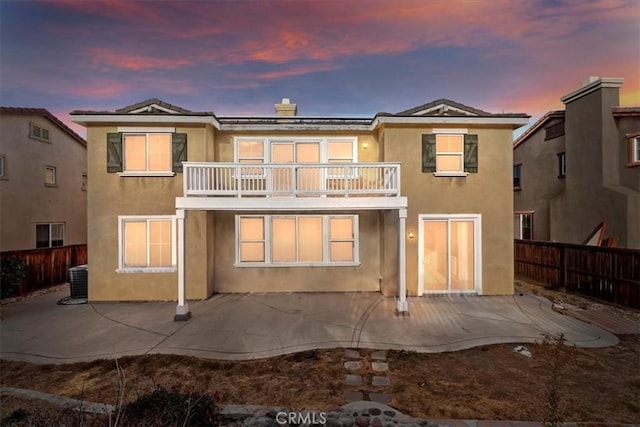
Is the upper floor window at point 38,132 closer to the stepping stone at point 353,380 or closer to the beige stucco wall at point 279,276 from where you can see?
the beige stucco wall at point 279,276

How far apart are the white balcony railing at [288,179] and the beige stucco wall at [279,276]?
1321 millimetres

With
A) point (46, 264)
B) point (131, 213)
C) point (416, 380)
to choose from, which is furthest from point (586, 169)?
point (46, 264)

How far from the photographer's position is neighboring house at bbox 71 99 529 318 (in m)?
9.01

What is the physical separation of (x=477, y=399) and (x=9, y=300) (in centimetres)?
1357

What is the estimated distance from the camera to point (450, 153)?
373 inches

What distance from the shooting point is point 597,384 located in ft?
14.5

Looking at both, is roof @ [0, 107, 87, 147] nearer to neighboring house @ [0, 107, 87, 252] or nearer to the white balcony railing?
neighboring house @ [0, 107, 87, 252]

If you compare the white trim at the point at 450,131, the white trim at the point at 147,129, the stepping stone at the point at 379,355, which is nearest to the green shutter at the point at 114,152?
the white trim at the point at 147,129

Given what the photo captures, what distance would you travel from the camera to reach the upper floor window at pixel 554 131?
14.1 metres

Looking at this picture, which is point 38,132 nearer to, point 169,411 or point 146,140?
point 146,140

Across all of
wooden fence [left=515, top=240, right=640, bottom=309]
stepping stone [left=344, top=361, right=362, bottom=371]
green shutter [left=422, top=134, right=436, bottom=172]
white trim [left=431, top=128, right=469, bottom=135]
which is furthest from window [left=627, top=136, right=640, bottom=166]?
stepping stone [left=344, top=361, right=362, bottom=371]

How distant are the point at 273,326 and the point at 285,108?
8.76 meters

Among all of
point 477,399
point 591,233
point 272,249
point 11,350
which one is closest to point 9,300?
point 11,350

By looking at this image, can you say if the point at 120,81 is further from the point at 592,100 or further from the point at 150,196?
the point at 592,100
